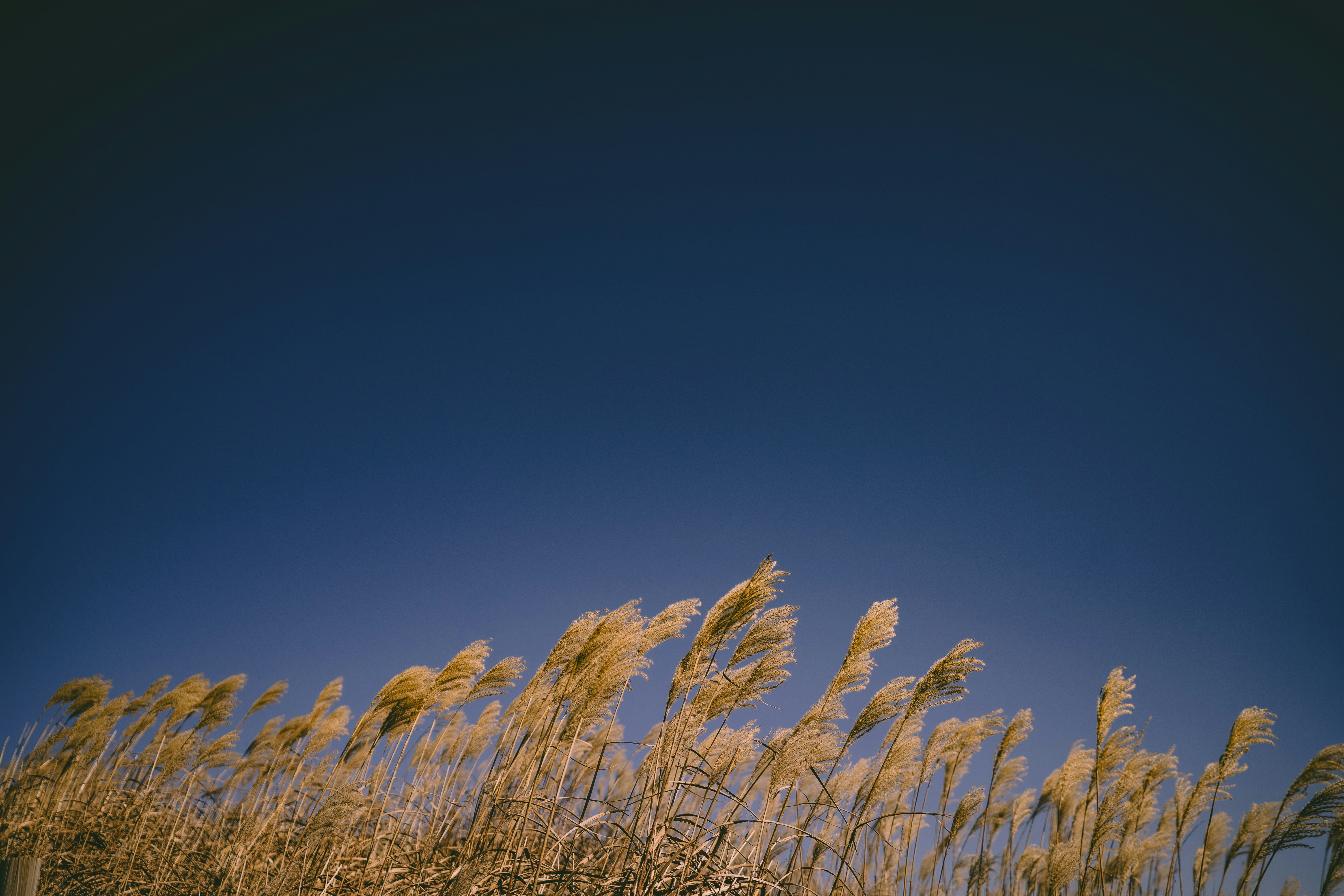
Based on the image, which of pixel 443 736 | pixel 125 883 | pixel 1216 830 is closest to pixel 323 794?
pixel 125 883

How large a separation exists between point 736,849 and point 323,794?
8.79ft

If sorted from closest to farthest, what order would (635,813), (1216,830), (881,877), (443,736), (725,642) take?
(635,813), (725,642), (881,877), (443,736), (1216,830)

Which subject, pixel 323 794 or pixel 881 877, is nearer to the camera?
pixel 323 794

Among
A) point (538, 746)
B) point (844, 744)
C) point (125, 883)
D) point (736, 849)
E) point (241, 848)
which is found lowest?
point (125, 883)

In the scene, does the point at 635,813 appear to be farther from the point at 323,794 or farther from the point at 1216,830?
the point at 1216,830

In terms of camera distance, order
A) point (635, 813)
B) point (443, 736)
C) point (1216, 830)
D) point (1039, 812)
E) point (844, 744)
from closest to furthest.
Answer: point (635, 813)
point (844, 744)
point (443, 736)
point (1039, 812)
point (1216, 830)

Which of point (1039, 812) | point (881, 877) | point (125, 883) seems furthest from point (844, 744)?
point (1039, 812)

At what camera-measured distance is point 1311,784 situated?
3859 mm

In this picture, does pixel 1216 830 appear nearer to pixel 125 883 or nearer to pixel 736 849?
pixel 736 849

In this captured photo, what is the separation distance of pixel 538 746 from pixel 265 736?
488 cm

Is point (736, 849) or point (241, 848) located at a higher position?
point (736, 849)

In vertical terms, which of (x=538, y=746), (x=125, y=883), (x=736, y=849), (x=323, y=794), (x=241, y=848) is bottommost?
(x=125, y=883)

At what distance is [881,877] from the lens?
4.96 metres

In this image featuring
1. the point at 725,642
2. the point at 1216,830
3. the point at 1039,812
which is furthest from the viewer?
the point at 1216,830
